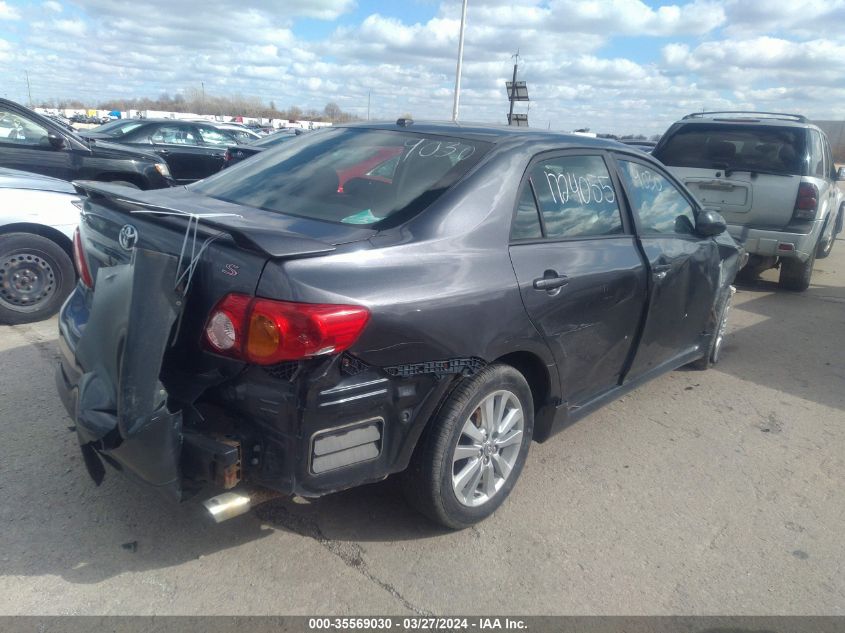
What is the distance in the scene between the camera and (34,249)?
5051mm

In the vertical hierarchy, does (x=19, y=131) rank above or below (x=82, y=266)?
above

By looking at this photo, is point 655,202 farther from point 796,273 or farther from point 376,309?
point 796,273

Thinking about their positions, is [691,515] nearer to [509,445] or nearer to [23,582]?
[509,445]

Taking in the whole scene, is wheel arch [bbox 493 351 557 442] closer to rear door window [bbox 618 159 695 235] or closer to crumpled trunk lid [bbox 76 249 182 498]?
rear door window [bbox 618 159 695 235]

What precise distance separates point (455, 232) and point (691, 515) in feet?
6.02

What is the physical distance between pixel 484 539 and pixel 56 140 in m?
7.07

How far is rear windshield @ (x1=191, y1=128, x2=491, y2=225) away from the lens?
2855 millimetres

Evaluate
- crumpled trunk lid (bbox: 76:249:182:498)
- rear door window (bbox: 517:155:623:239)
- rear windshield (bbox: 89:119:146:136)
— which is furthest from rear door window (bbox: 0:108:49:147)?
rear door window (bbox: 517:155:623:239)

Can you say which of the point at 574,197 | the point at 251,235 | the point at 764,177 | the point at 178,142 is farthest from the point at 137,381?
the point at 178,142

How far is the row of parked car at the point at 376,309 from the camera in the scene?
7.41ft

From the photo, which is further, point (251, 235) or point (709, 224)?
point (709, 224)

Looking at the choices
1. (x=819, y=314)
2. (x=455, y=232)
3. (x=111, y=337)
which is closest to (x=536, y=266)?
(x=455, y=232)

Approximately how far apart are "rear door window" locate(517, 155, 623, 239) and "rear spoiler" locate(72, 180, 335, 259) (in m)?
1.07

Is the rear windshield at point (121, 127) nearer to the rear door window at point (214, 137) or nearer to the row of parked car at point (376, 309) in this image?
the rear door window at point (214, 137)
